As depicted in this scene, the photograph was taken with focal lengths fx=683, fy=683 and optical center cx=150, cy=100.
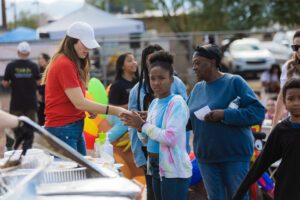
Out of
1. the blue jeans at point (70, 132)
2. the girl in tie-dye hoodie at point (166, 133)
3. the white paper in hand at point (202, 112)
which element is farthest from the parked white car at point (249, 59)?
the girl in tie-dye hoodie at point (166, 133)

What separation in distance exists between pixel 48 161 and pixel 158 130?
133 centimetres

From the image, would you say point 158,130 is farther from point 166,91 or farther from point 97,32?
point 97,32

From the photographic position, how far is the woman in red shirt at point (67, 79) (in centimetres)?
602

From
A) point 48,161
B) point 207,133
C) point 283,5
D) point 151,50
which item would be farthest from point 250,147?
point 283,5

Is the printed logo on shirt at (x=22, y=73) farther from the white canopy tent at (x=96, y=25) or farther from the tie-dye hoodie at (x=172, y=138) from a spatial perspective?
the tie-dye hoodie at (x=172, y=138)

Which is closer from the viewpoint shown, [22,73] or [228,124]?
[228,124]

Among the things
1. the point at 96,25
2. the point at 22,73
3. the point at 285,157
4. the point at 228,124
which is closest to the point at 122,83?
the point at 228,124

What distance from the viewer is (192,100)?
6.03m

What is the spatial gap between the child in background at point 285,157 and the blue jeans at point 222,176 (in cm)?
82

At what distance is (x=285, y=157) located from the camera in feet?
16.0

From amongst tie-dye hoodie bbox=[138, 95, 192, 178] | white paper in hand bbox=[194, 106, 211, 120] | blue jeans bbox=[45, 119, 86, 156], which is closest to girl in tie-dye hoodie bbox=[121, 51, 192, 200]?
tie-dye hoodie bbox=[138, 95, 192, 178]

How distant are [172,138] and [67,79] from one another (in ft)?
4.11

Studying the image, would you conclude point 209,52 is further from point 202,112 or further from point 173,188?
point 173,188

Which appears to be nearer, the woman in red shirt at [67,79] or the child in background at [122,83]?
the woman in red shirt at [67,79]
